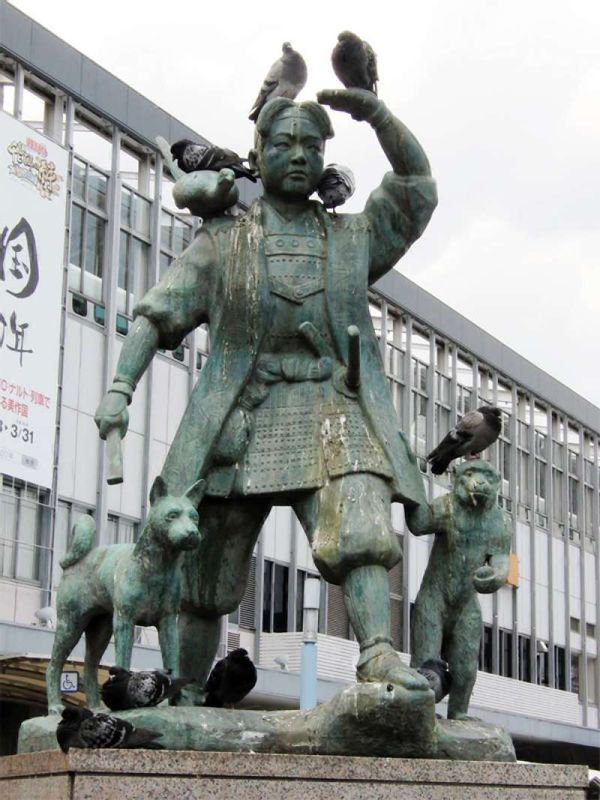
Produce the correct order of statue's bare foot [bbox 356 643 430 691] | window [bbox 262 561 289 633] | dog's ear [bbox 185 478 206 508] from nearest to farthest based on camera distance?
statue's bare foot [bbox 356 643 430 691], dog's ear [bbox 185 478 206 508], window [bbox 262 561 289 633]

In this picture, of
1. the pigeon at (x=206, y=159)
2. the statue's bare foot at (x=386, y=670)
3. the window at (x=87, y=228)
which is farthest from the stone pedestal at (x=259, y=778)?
the window at (x=87, y=228)

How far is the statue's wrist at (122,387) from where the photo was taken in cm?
911

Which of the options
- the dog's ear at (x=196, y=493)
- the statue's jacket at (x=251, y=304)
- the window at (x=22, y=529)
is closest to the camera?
the dog's ear at (x=196, y=493)

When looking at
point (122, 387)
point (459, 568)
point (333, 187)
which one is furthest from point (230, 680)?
point (333, 187)

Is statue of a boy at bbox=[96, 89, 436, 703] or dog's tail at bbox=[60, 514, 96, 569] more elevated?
statue of a boy at bbox=[96, 89, 436, 703]

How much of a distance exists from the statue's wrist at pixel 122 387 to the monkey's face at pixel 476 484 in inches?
64.5

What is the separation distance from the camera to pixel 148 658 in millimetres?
31078

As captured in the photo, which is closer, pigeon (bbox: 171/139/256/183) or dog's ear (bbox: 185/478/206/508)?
dog's ear (bbox: 185/478/206/508)

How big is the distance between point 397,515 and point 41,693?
12.5 meters

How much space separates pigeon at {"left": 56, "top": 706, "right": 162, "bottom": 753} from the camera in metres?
7.72

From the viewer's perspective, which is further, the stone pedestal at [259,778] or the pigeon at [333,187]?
the pigeon at [333,187]

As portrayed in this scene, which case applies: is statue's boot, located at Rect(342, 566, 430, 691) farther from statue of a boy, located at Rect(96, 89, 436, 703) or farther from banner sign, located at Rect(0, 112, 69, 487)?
banner sign, located at Rect(0, 112, 69, 487)

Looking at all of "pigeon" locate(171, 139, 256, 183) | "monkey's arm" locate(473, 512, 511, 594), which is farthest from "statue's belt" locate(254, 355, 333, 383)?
"monkey's arm" locate(473, 512, 511, 594)

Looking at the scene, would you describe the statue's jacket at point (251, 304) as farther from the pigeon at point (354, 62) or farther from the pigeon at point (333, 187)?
the pigeon at point (354, 62)
